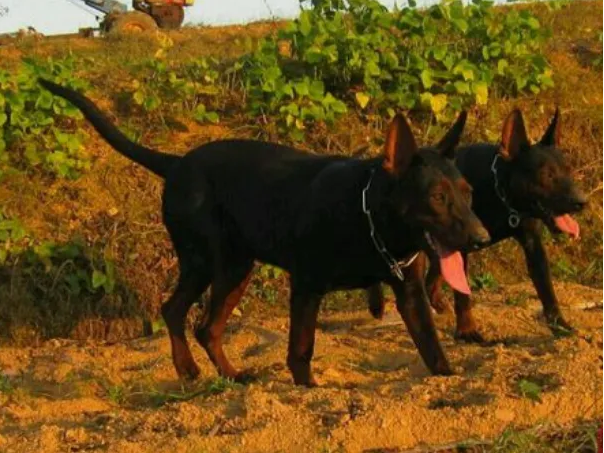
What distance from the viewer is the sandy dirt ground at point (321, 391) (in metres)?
4.49

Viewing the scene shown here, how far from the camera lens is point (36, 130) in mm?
9383

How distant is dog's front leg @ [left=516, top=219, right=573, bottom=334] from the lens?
722 centimetres

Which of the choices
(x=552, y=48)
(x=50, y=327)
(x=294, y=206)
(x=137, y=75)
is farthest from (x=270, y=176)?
(x=552, y=48)

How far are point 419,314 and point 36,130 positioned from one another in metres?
4.55

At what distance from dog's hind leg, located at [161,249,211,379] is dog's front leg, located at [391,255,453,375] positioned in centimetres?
140

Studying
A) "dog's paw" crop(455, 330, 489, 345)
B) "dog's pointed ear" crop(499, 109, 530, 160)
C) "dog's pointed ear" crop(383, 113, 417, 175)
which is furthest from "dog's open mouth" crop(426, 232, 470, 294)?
"dog's pointed ear" crop(499, 109, 530, 160)

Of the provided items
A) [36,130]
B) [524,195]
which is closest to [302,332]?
[524,195]

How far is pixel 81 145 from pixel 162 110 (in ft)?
3.09

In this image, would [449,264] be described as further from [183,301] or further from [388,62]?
[388,62]

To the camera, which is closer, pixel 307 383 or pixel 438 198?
pixel 438 198

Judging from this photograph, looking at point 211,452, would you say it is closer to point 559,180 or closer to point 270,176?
point 270,176

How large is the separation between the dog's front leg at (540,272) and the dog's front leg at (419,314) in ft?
4.67

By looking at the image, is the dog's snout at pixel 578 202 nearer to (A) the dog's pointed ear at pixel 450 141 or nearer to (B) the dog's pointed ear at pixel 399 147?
(A) the dog's pointed ear at pixel 450 141

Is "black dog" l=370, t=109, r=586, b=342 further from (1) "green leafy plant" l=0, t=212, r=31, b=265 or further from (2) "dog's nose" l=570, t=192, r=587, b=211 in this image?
(1) "green leafy plant" l=0, t=212, r=31, b=265
